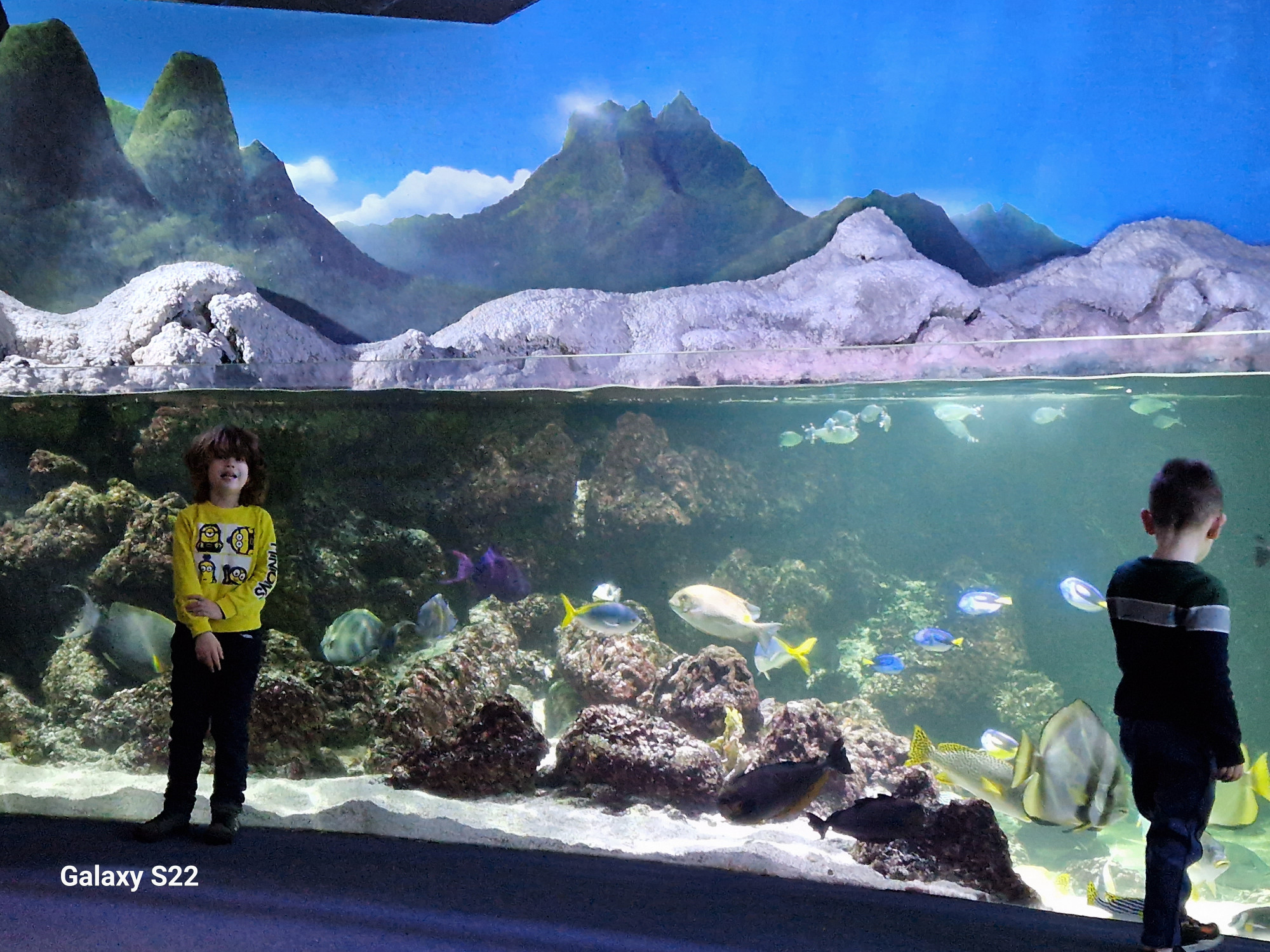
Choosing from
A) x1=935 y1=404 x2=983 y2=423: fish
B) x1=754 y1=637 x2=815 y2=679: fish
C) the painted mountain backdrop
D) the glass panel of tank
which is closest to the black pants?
the glass panel of tank

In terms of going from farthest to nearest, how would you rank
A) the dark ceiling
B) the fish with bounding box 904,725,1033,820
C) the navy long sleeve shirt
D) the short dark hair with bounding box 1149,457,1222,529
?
the dark ceiling → the fish with bounding box 904,725,1033,820 → the short dark hair with bounding box 1149,457,1222,529 → the navy long sleeve shirt

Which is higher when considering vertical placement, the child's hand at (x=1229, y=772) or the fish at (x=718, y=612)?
the fish at (x=718, y=612)

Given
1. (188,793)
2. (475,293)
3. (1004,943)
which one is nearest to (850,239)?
(475,293)

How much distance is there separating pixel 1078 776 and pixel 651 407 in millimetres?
2745

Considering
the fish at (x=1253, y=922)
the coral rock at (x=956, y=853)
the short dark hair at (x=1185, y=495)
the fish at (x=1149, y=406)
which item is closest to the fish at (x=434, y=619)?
the coral rock at (x=956, y=853)

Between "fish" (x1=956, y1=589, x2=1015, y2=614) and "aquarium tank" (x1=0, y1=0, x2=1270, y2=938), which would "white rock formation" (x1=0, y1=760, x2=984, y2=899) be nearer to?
"aquarium tank" (x1=0, y1=0, x2=1270, y2=938)

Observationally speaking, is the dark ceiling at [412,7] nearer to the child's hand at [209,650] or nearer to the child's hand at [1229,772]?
the child's hand at [209,650]

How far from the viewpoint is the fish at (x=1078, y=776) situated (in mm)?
2596

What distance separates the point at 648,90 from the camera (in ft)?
18.9

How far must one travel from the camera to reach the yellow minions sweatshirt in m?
2.91

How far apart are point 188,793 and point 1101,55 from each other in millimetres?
7038

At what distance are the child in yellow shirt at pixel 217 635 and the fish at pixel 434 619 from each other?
109cm

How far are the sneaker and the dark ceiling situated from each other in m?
6.83

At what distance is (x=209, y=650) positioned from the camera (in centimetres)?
282
